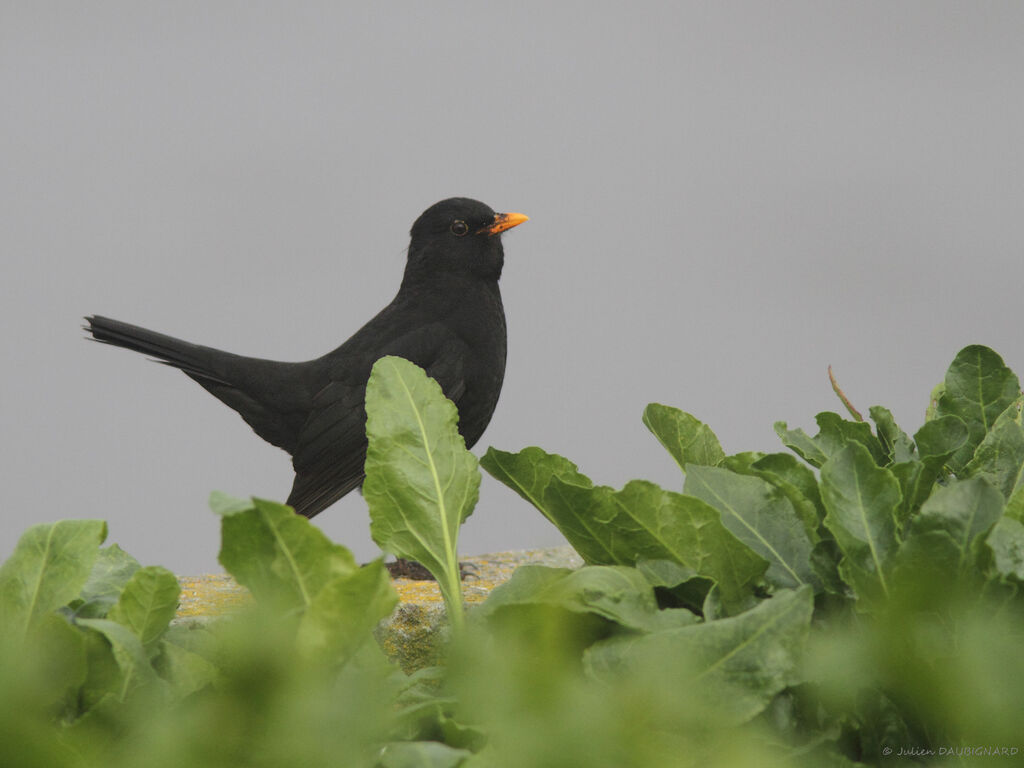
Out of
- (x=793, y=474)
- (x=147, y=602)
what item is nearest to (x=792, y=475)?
(x=793, y=474)

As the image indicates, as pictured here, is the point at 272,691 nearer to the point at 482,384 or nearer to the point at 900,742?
the point at 900,742

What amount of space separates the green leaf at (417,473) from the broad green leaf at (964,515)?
52 cm

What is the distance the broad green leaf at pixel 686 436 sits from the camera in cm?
153

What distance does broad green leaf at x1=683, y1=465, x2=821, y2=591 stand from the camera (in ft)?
4.13

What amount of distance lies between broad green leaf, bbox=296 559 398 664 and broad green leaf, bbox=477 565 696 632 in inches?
7.3

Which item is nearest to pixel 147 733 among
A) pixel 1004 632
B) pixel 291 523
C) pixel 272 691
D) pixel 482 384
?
pixel 272 691

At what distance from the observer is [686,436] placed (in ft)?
5.08

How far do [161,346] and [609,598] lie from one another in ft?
15.3

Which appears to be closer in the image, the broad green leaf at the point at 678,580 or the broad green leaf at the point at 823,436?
the broad green leaf at the point at 678,580

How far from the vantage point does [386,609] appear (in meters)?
0.94

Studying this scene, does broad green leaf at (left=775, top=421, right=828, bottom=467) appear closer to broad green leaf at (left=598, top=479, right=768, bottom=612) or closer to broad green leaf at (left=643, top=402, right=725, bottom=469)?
broad green leaf at (left=643, top=402, right=725, bottom=469)

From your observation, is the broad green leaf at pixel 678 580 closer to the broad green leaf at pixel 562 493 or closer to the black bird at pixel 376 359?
the broad green leaf at pixel 562 493

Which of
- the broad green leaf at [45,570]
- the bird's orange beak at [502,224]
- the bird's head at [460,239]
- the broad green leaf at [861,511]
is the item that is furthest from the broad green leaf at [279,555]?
the bird's orange beak at [502,224]

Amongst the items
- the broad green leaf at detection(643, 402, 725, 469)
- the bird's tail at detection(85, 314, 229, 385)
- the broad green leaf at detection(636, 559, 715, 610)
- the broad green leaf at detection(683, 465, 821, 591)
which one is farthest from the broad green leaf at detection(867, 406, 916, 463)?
the bird's tail at detection(85, 314, 229, 385)
